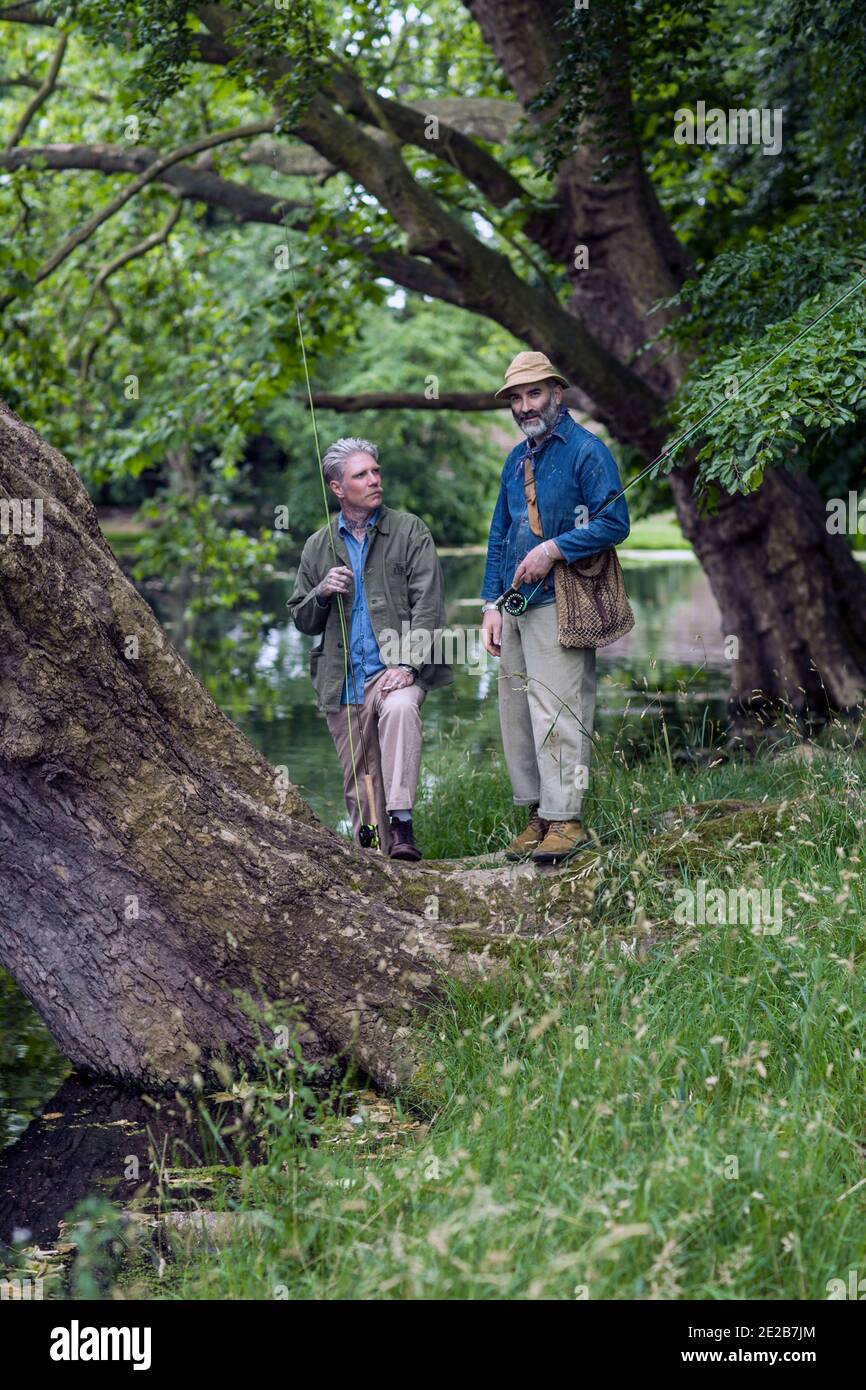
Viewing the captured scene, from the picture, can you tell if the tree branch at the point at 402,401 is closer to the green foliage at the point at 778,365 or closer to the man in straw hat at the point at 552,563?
the green foliage at the point at 778,365

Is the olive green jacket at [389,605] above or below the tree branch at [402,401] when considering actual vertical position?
below

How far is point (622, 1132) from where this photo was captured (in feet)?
12.5

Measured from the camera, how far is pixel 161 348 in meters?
15.9

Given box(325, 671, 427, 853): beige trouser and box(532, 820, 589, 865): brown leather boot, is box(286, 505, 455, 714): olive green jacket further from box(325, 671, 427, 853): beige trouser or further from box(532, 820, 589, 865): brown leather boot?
box(532, 820, 589, 865): brown leather boot

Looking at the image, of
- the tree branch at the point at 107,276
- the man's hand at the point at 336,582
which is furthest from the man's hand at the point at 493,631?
the tree branch at the point at 107,276

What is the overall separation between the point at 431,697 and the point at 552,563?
440 inches

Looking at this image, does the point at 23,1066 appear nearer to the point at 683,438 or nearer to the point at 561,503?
the point at 561,503

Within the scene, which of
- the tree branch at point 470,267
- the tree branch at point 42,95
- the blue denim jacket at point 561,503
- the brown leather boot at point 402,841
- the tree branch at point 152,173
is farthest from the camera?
the tree branch at point 42,95

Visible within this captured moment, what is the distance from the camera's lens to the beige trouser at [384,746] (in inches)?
251

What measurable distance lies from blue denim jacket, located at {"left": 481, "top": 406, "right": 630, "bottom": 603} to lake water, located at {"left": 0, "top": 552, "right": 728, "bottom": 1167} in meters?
0.68

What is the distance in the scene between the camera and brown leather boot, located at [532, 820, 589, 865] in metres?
6.02
